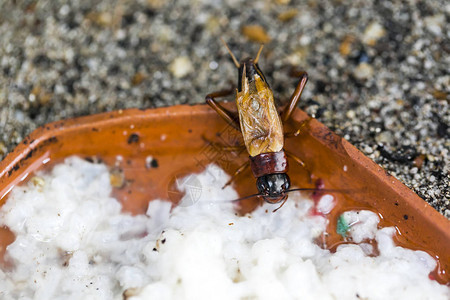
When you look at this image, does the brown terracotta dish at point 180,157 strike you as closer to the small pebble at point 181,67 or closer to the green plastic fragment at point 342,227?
→ the green plastic fragment at point 342,227

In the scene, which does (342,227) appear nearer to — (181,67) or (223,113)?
(223,113)

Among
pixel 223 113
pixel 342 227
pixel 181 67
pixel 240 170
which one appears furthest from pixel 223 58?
pixel 342 227

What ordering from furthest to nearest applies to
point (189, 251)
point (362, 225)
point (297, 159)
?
point (297, 159)
point (362, 225)
point (189, 251)

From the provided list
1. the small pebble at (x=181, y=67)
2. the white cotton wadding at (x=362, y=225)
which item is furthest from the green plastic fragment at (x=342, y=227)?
the small pebble at (x=181, y=67)

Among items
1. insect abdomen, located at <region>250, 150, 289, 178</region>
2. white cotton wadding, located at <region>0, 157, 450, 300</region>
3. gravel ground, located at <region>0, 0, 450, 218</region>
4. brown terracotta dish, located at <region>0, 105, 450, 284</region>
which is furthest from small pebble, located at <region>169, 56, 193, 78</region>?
insect abdomen, located at <region>250, 150, 289, 178</region>

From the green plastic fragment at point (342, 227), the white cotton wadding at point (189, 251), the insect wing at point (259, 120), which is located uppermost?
the insect wing at point (259, 120)
